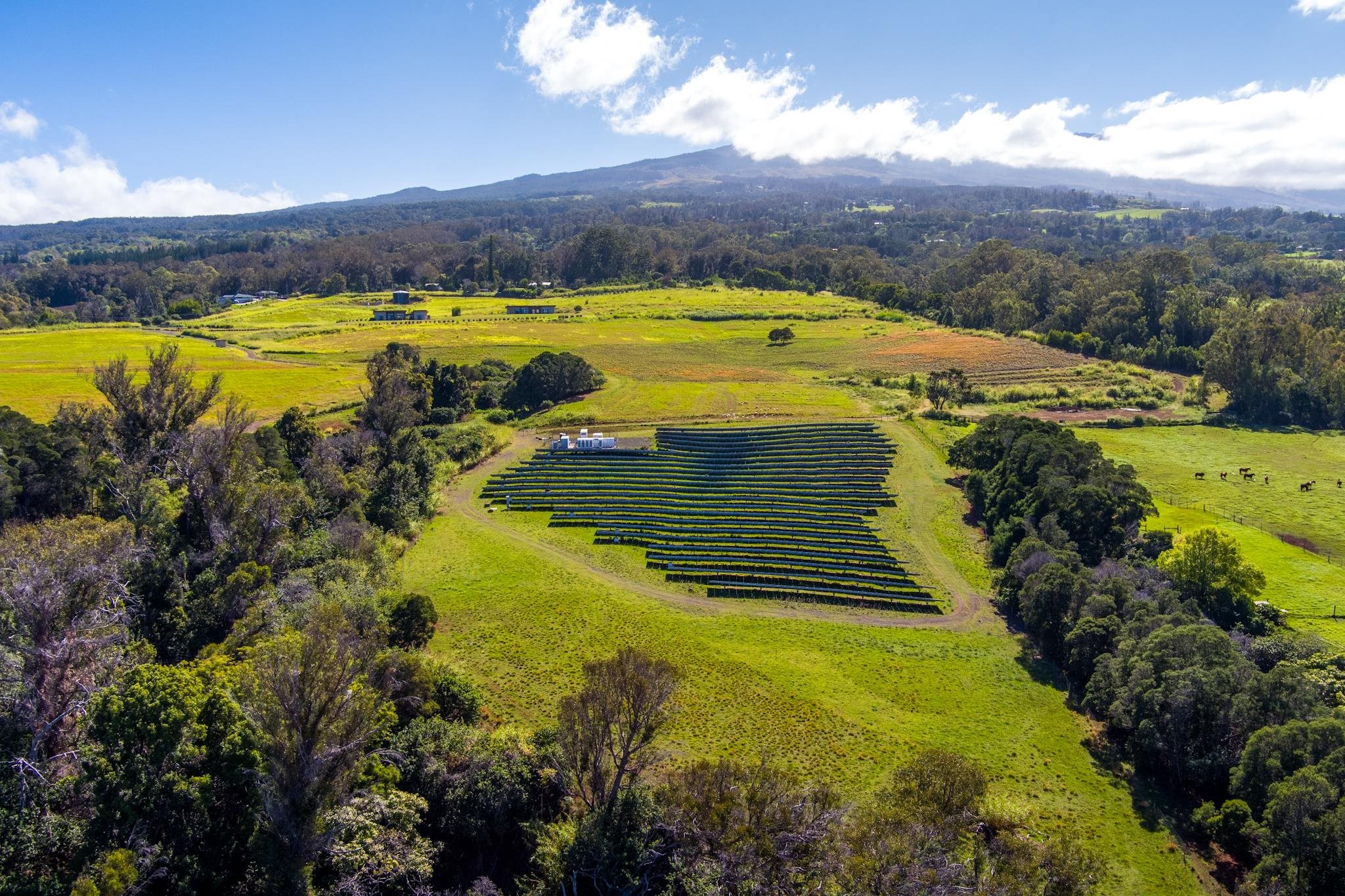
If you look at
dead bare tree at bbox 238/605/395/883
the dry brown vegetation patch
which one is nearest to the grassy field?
the dry brown vegetation patch

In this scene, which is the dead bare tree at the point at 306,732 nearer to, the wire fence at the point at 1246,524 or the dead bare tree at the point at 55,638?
the dead bare tree at the point at 55,638

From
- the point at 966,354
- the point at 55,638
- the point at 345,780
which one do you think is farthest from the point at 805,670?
the point at 966,354

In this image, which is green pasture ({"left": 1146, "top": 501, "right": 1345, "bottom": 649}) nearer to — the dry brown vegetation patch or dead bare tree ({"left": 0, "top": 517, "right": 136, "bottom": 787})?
the dry brown vegetation patch

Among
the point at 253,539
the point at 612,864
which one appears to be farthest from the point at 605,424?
the point at 612,864

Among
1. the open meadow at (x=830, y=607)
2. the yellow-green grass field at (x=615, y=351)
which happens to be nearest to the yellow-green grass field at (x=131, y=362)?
the yellow-green grass field at (x=615, y=351)

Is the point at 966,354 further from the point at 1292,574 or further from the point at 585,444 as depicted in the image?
the point at 1292,574

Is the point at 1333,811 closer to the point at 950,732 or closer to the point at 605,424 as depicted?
the point at 950,732
